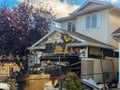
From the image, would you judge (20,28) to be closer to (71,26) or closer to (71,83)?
(71,26)

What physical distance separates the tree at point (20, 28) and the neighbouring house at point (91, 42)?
206 centimetres

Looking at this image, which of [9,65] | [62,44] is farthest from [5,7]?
[62,44]

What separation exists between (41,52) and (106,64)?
245 inches

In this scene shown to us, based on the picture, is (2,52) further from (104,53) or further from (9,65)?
(104,53)

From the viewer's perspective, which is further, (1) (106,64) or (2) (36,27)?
(2) (36,27)

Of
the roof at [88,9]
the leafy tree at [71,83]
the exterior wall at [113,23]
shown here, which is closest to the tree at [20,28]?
the roof at [88,9]

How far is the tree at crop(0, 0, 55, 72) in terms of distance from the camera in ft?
88.1

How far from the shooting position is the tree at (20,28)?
26.9m

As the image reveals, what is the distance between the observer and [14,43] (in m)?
26.9

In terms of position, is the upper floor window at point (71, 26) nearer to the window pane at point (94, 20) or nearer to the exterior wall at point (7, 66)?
the window pane at point (94, 20)

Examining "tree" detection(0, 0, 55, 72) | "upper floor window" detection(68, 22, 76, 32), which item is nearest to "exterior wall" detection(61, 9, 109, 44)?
"upper floor window" detection(68, 22, 76, 32)

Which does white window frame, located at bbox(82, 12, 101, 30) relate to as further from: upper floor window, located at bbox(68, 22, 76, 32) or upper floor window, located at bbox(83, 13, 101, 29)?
upper floor window, located at bbox(68, 22, 76, 32)

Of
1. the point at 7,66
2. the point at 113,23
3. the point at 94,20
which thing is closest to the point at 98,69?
the point at 113,23

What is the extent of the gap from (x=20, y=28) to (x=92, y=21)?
768 cm
